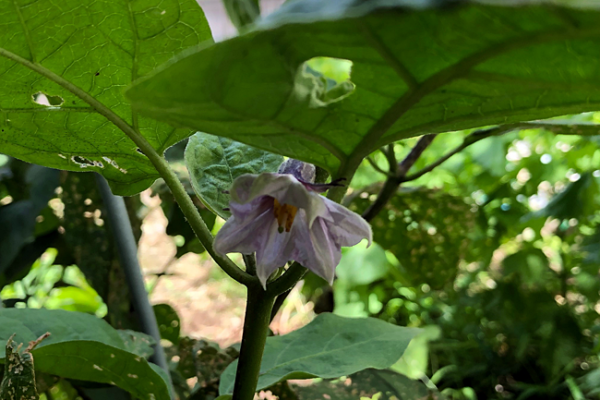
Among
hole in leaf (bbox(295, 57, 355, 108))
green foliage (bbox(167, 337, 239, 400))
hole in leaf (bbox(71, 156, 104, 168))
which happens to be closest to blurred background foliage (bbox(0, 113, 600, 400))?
green foliage (bbox(167, 337, 239, 400))

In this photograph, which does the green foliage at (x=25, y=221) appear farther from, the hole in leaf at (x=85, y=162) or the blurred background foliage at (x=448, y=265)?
the hole in leaf at (x=85, y=162)

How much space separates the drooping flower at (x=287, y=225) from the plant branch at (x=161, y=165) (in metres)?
0.01

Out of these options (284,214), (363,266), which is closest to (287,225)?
(284,214)

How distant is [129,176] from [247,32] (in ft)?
0.67

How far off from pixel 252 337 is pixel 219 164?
11cm

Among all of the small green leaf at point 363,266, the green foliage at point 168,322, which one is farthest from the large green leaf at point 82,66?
the small green leaf at point 363,266

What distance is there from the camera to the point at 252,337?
244 mm

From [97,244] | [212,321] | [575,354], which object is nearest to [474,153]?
[575,354]

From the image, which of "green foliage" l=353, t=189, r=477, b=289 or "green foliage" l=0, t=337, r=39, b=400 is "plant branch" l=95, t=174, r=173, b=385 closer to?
"green foliage" l=0, t=337, r=39, b=400

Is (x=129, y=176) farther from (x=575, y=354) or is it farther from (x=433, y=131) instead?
(x=575, y=354)

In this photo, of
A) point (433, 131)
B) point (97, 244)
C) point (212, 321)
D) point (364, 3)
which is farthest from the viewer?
point (212, 321)

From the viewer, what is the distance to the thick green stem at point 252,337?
9.4 inches

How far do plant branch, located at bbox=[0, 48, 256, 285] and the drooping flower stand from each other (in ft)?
0.03

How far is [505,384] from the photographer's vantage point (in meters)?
1.21
